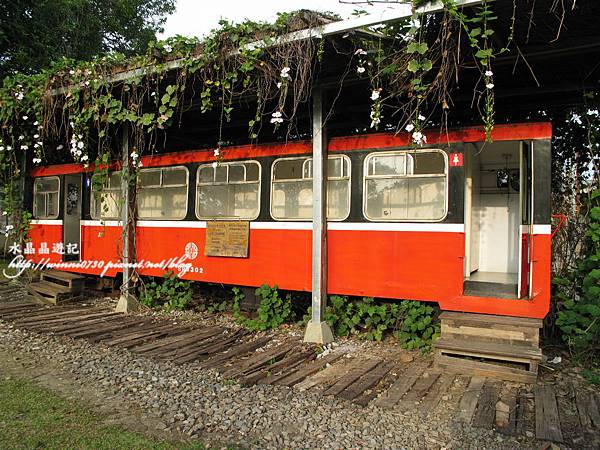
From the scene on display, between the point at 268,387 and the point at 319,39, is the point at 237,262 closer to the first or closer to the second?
the point at 268,387

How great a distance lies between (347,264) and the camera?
5887mm

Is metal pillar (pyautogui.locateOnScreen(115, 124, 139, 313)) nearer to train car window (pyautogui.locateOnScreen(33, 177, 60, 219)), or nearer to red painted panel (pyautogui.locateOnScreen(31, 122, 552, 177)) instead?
red painted panel (pyautogui.locateOnScreen(31, 122, 552, 177))

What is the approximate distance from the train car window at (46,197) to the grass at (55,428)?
20.7 feet

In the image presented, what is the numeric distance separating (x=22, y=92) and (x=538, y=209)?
7.85 meters

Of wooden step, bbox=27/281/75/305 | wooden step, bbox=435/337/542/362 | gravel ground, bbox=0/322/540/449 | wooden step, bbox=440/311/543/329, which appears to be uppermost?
wooden step, bbox=440/311/543/329

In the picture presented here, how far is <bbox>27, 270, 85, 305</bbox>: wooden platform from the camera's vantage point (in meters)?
8.36

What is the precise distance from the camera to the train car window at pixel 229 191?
673 cm

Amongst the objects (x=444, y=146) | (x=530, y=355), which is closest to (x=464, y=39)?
(x=444, y=146)

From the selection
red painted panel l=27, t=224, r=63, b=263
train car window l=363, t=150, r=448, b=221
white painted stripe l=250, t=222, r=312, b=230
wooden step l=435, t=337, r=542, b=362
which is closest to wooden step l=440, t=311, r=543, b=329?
wooden step l=435, t=337, r=542, b=362

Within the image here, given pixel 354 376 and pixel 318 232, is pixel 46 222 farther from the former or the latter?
pixel 354 376

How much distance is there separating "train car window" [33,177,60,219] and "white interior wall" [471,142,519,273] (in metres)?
8.27

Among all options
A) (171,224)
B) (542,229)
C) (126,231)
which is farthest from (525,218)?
(126,231)

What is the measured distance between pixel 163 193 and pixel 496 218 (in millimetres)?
5391

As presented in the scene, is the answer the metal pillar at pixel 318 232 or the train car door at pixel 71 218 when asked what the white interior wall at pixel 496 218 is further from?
the train car door at pixel 71 218
